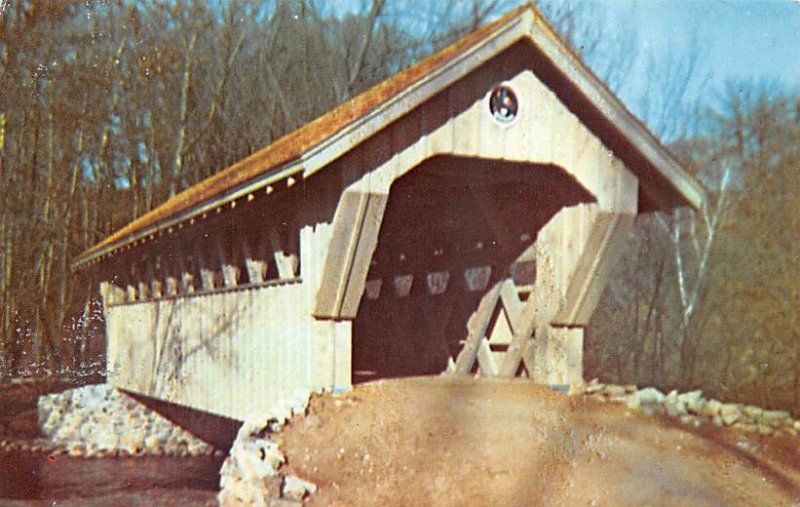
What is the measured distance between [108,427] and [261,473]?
9.10 m

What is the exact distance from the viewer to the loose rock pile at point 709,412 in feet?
23.6

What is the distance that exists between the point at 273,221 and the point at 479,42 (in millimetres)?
2974

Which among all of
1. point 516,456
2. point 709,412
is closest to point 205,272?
point 516,456

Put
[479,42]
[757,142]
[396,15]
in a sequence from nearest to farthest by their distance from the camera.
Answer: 1. [479,42]
2. [757,142]
3. [396,15]

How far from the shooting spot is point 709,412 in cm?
746

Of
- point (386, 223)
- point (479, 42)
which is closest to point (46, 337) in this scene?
point (386, 223)

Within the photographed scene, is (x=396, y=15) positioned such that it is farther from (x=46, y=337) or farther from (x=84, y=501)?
(x=84, y=501)

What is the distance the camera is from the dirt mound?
565 cm

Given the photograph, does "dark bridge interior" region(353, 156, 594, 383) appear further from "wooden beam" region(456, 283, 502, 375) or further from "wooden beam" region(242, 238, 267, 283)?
"wooden beam" region(242, 238, 267, 283)

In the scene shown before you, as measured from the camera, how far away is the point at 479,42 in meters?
7.35

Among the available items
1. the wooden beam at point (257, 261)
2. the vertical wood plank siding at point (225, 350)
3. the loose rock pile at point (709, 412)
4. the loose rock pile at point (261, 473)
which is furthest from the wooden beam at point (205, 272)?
the loose rock pile at point (709, 412)

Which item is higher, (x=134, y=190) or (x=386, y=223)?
(x=134, y=190)

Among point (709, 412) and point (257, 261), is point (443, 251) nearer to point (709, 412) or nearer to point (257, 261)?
point (257, 261)

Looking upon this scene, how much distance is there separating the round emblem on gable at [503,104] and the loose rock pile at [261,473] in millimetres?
3555
